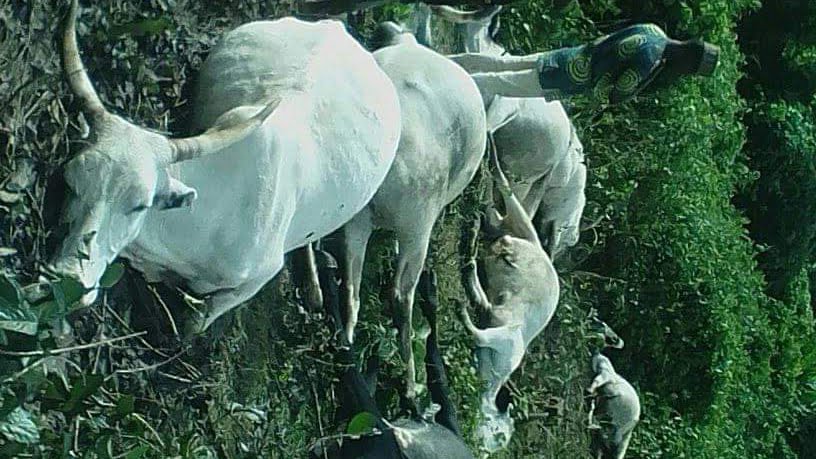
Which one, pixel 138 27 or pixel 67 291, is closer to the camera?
pixel 67 291

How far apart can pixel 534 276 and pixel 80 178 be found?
3.22 meters

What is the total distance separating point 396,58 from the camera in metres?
3.84

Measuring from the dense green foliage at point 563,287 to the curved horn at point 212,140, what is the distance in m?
0.35

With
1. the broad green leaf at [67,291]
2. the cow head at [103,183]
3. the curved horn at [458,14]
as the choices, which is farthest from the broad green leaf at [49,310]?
the curved horn at [458,14]

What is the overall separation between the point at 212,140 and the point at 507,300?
2.93m

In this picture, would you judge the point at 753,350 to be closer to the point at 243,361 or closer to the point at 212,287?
the point at 243,361

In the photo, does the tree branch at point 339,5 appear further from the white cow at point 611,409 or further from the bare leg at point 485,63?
the white cow at point 611,409

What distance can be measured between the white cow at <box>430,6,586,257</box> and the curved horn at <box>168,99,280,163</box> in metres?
1.80

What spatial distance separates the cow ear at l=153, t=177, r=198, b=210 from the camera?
253 centimetres

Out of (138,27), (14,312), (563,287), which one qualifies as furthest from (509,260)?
(14,312)

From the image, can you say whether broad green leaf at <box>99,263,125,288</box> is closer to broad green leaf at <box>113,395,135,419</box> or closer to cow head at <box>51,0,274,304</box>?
cow head at <box>51,0,274,304</box>

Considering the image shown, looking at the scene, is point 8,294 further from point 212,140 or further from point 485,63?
point 485,63

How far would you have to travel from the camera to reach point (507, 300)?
537 centimetres

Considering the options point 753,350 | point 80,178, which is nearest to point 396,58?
point 80,178
